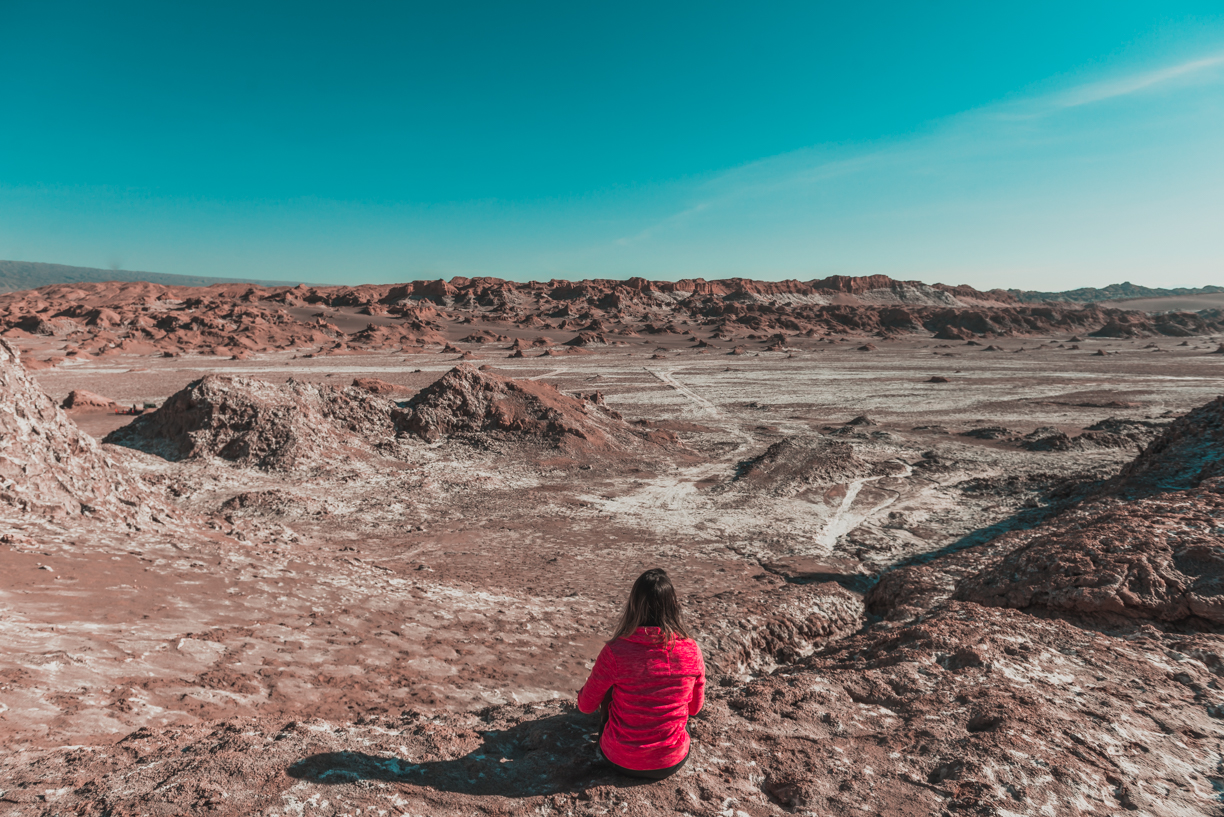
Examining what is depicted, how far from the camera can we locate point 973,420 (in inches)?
831

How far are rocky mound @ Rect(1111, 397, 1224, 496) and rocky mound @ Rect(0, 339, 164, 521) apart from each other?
13.1 meters

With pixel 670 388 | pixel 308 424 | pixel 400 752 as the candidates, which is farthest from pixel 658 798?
pixel 670 388

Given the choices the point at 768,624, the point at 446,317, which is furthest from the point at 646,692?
the point at 446,317

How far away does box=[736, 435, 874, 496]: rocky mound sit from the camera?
12578mm

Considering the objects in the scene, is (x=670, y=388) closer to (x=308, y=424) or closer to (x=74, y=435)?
(x=308, y=424)

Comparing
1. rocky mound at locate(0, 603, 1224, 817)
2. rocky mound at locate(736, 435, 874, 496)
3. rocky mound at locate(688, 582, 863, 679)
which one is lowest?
rocky mound at locate(688, 582, 863, 679)

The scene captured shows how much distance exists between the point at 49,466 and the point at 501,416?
948cm

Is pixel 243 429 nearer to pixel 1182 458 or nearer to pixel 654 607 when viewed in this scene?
pixel 654 607

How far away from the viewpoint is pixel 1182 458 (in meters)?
9.20

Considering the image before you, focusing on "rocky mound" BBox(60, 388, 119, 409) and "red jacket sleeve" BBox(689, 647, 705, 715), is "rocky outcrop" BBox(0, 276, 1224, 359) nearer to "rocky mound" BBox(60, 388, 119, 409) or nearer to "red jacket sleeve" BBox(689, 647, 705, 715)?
"rocky mound" BBox(60, 388, 119, 409)

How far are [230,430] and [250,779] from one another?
36.9 ft

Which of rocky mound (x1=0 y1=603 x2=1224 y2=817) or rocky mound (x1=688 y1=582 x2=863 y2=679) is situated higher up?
rocky mound (x1=0 y1=603 x2=1224 y2=817)

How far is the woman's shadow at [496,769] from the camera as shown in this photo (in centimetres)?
296

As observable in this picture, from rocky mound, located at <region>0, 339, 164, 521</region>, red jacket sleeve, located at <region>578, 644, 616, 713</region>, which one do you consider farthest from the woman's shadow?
rocky mound, located at <region>0, 339, 164, 521</region>
